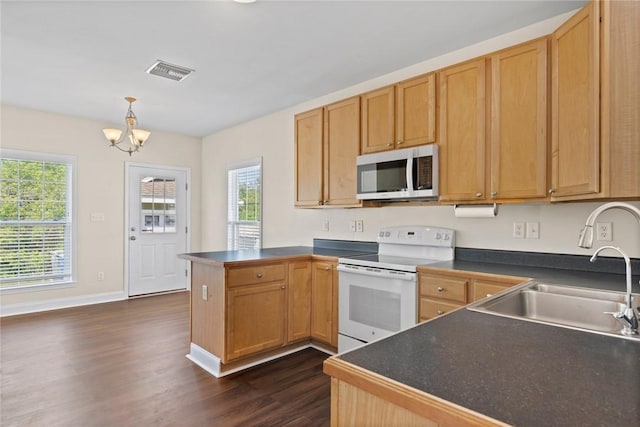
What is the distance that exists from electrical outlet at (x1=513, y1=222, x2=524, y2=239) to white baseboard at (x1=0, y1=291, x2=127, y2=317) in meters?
5.12

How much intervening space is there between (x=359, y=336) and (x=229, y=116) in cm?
336

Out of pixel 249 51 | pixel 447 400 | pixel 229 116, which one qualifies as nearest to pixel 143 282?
pixel 229 116

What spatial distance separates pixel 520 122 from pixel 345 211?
1.87 meters

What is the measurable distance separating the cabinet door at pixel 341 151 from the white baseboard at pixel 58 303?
3.67 metres

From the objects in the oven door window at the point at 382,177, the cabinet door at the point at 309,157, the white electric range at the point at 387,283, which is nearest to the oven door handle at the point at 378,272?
the white electric range at the point at 387,283

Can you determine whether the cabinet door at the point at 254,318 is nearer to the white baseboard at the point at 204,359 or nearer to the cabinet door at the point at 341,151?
the white baseboard at the point at 204,359

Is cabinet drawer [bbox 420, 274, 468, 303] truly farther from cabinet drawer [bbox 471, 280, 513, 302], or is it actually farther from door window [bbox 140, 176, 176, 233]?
door window [bbox 140, 176, 176, 233]

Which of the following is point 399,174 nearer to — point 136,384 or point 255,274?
point 255,274

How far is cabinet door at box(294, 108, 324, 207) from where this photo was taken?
11.6 ft

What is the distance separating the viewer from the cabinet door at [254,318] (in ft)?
9.19

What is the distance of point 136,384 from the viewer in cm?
261

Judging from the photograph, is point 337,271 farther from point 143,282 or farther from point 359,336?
point 143,282

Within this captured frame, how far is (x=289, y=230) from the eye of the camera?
4.38 m

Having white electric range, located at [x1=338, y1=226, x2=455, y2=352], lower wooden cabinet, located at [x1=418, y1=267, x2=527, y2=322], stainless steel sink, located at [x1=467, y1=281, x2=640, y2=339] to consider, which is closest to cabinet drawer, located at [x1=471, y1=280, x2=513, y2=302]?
lower wooden cabinet, located at [x1=418, y1=267, x2=527, y2=322]
